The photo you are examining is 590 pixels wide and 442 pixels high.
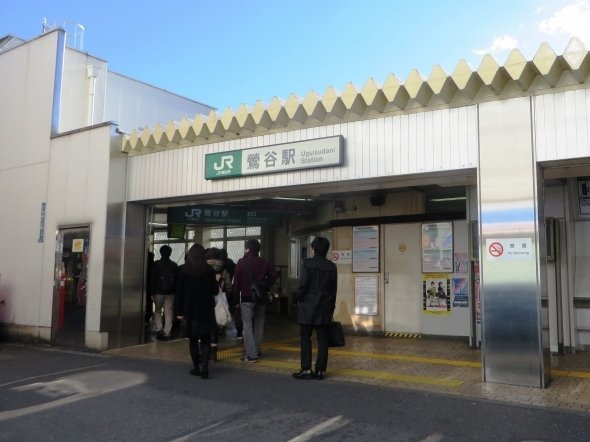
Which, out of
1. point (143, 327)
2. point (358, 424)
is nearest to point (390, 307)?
point (143, 327)

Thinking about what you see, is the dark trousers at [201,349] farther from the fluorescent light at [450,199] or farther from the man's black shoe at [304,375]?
the fluorescent light at [450,199]

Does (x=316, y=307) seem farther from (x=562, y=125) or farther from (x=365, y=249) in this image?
(x=365, y=249)

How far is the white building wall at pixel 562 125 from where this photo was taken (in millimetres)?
5453

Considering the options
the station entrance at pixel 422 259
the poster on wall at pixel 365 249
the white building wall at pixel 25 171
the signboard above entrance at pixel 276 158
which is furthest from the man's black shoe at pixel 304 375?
the white building wall at pixel 25 171

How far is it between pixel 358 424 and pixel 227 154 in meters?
4.71

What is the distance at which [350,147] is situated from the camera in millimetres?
6969

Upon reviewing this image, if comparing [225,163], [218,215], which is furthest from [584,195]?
[218,215]

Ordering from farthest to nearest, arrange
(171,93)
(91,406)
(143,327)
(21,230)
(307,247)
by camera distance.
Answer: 1. (171,93)
2. (307,247)
3. (21,230)
4. (143,327)
5. (91,406)

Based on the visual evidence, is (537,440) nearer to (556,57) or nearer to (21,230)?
(556,57)

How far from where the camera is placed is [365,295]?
9703 mm

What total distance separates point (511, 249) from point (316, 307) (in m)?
2.18

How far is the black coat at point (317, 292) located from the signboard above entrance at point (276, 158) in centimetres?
152

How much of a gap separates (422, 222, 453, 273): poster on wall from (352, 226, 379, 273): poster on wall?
2.98ft

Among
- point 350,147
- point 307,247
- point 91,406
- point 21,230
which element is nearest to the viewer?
point 91,406
